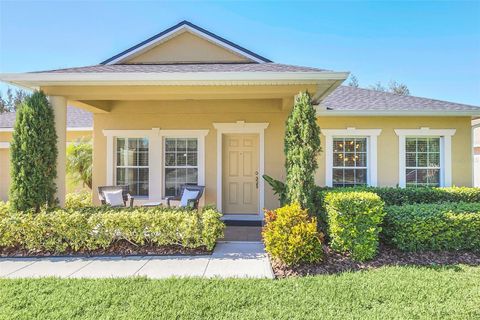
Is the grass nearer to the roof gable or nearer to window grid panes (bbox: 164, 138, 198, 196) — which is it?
window grid panes (bbox: 164, 138, 198, 196)

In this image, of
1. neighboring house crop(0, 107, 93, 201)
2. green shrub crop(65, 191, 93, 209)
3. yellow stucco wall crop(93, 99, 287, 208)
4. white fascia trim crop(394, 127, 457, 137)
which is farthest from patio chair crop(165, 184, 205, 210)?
white fascia trim crop(394, 127, 457, 137)

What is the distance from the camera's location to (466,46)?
54.0 ft

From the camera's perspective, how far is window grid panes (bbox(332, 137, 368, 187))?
8.87m

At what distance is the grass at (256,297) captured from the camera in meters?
3.18

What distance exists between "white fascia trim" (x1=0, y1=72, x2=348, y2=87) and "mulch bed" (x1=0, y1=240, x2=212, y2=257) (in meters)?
3.36

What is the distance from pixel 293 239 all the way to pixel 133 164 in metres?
6.22

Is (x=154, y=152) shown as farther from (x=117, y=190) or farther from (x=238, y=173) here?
(x=238, y=173)

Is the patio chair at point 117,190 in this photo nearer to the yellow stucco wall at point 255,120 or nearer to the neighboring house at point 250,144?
the neighboring house at point 250,144

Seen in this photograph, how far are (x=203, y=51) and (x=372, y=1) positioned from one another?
6.02 meters

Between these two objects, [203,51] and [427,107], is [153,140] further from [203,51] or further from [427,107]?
[427,107]

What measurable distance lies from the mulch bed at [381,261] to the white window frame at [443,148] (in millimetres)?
3988

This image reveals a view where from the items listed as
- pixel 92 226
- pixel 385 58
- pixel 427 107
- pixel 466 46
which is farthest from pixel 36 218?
pixel 385 58

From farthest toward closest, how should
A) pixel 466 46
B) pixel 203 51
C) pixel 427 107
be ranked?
pixel 466 46 → pixel 203 51 → pixel 427 107

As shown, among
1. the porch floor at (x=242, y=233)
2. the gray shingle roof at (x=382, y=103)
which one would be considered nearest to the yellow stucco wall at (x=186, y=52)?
the gray shingle roof at (x=382, y=103)
